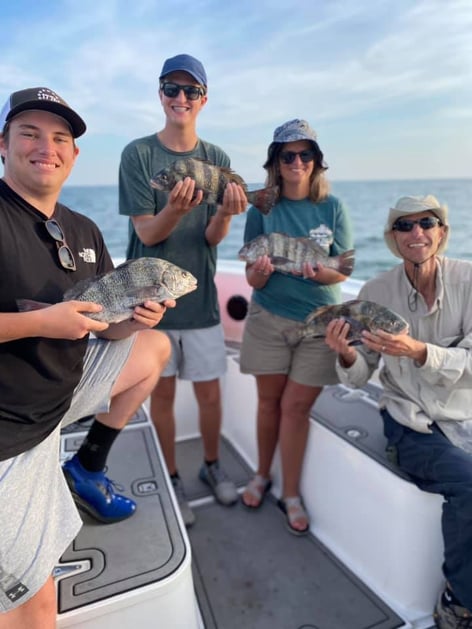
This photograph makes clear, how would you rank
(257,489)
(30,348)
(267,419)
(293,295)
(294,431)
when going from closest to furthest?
(30,348) → (293,295) → (294,431) → (267,419) → (257,489)

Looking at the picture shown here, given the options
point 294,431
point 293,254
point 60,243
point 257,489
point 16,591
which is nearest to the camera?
point 16,591

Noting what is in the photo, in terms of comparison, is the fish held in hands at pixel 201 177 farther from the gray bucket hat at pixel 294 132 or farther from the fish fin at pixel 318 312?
the fish fin at pixel 318 312

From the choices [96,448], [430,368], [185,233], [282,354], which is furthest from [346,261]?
[96,448]

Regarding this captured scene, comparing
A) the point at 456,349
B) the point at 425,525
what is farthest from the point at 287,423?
the point at 456,349

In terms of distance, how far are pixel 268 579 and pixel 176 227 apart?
78.1 inches

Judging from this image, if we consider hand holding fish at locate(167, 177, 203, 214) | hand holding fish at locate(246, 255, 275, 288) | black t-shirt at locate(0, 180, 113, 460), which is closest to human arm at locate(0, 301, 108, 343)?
black t-shirt at locate(0, 180, 113, 460)

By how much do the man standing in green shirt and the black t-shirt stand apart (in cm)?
66

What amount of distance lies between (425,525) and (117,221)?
2762 cm

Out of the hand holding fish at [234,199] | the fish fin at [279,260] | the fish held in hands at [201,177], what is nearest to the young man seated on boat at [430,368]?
the fish fin at [279,260]

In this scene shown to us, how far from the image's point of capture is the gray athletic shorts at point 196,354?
9.07 feet

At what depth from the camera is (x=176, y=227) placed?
2.53 meters

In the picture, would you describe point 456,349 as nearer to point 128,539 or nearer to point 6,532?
point 128,539

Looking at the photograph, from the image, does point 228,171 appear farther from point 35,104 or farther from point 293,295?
point 35,104

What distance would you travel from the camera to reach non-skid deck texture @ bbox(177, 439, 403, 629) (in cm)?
219
